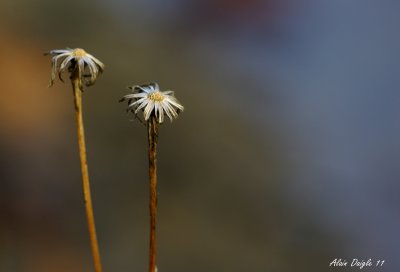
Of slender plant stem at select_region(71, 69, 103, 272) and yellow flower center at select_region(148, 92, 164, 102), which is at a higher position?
yellow flower center at select_region(148, 92, 164, 102)

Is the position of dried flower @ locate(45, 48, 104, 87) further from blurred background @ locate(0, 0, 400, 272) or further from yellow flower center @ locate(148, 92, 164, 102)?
blurred background @ locate(0, 0, 400, 272)

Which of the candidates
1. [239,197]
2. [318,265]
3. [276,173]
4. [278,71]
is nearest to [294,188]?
[276,173]

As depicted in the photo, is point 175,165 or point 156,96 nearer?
point 156,96

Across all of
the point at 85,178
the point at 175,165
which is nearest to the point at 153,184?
the point at 85,178

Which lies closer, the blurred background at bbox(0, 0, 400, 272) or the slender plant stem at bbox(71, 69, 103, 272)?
the slender plant stem at bbox(71, 69, 103, 272)

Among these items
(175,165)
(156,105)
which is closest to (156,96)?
(156,105)

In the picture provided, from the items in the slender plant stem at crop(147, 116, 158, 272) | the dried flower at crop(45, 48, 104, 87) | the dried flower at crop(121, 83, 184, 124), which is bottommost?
the slender plant stem at crop(147, 116, 158, 272)

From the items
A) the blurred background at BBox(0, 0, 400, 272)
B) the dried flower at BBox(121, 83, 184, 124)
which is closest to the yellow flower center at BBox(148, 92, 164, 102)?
the dried flower at BBox(121, 83, 184, 124)

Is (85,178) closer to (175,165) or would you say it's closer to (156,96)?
(156,96)

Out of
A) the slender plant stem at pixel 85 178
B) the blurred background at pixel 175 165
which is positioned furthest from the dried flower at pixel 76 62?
the blurred background at pixel 175 165

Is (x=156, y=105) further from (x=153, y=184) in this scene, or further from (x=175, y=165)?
(x=175, y=165)

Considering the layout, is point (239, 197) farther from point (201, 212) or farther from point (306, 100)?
point (306, 100)
